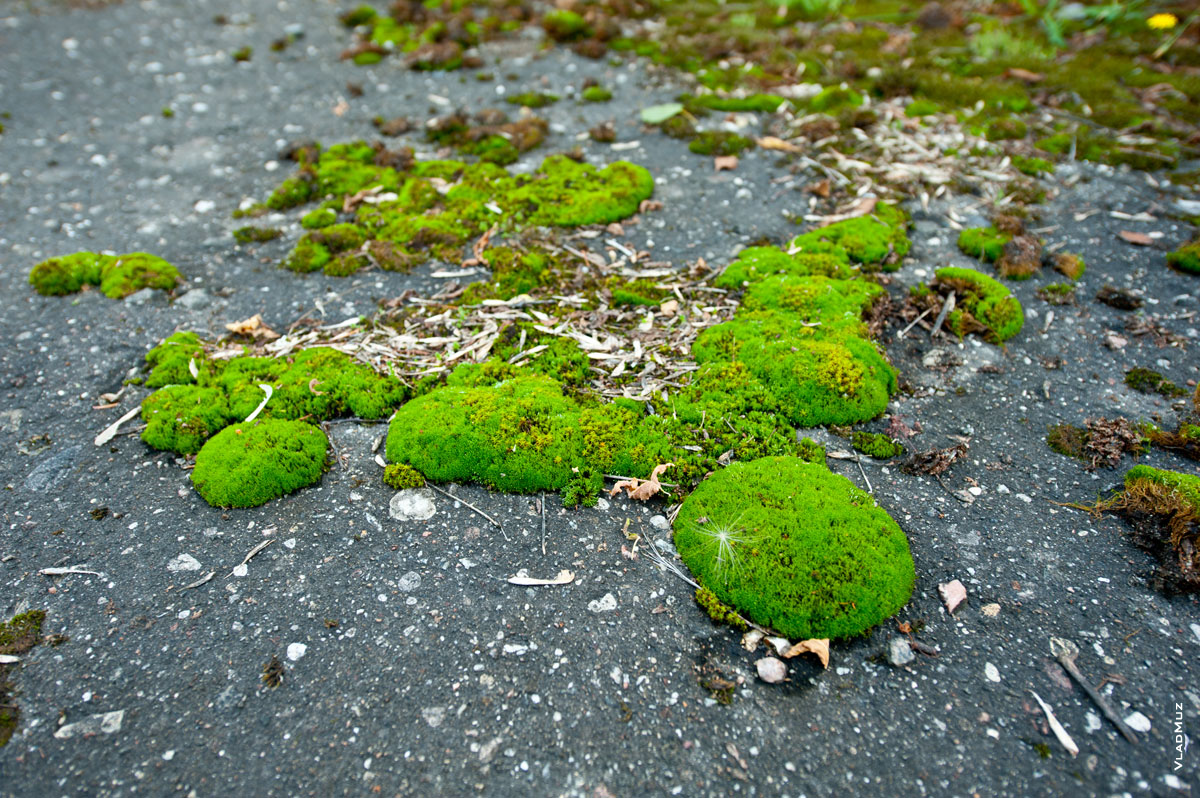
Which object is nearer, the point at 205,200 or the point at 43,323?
the point at 43,323

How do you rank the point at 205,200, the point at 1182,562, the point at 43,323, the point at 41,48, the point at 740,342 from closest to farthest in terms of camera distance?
the point at 1182,562 < the point at 740,342 < the point at 43,323 < the point at 205,200 < the point at 41,48

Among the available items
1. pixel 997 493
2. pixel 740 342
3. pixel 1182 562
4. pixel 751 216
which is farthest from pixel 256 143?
pixel 1182 562

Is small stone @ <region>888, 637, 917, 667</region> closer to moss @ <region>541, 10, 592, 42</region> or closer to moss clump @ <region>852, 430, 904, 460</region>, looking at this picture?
moss clump @ <region>852, 430, 904, 460</region>

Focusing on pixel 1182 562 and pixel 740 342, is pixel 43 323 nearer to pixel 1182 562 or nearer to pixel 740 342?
pixel 740 342

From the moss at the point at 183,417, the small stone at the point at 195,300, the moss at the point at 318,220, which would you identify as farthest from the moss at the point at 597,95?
the moss at the point at 183,417

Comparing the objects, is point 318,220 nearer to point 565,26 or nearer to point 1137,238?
point 565,26

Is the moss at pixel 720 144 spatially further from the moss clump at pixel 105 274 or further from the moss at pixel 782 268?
the moss clump at pixel 105 274

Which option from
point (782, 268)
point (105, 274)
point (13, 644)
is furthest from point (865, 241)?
point (105, 274)
